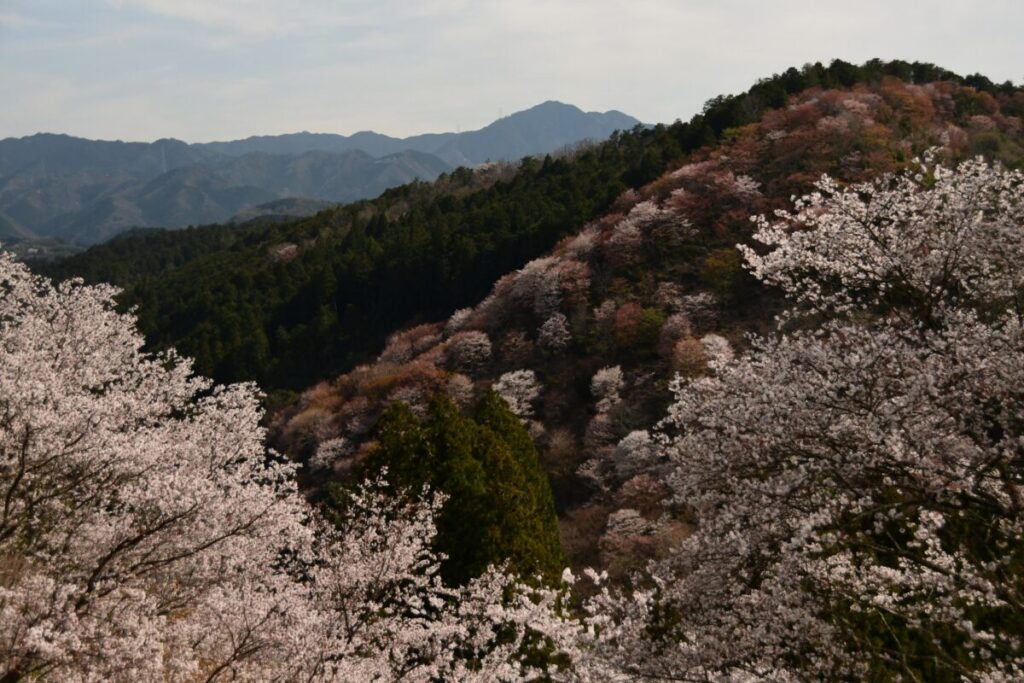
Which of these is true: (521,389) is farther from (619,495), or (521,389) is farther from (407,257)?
(407,257)

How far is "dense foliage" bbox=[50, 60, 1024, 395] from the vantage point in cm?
5672

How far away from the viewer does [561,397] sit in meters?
40.5

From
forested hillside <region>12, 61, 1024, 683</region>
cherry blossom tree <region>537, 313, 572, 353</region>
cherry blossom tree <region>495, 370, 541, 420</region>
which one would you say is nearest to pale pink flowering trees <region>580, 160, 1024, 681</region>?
forested hillside <region>12, 61, 1024, 683</region>

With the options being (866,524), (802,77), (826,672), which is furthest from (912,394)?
(802,77)

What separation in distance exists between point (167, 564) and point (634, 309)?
32787 mm

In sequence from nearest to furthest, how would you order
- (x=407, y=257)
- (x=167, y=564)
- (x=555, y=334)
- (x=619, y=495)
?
(x=167, y=564), (x=619, y=495), (x=555, y=334), (x=407, y=257)

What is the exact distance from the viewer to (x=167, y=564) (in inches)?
426

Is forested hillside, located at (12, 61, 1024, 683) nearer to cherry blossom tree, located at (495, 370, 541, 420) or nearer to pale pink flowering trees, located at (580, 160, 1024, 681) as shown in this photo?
pale pink flowering trees, located at (580, 160, 1024, 681)

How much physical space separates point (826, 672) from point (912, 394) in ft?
9.62

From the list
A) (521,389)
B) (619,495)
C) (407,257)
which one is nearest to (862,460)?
(619,495)

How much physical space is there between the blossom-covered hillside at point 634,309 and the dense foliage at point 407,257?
11.3ft

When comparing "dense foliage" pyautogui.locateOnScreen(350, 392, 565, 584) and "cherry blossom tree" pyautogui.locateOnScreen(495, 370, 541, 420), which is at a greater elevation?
"dense foliage" pyautogui.locateOnScreen(350, 392, 565, 584)

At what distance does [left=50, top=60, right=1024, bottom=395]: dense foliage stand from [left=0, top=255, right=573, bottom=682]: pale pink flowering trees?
42171 mm

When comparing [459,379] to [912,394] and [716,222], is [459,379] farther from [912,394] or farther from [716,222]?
[912,394]
